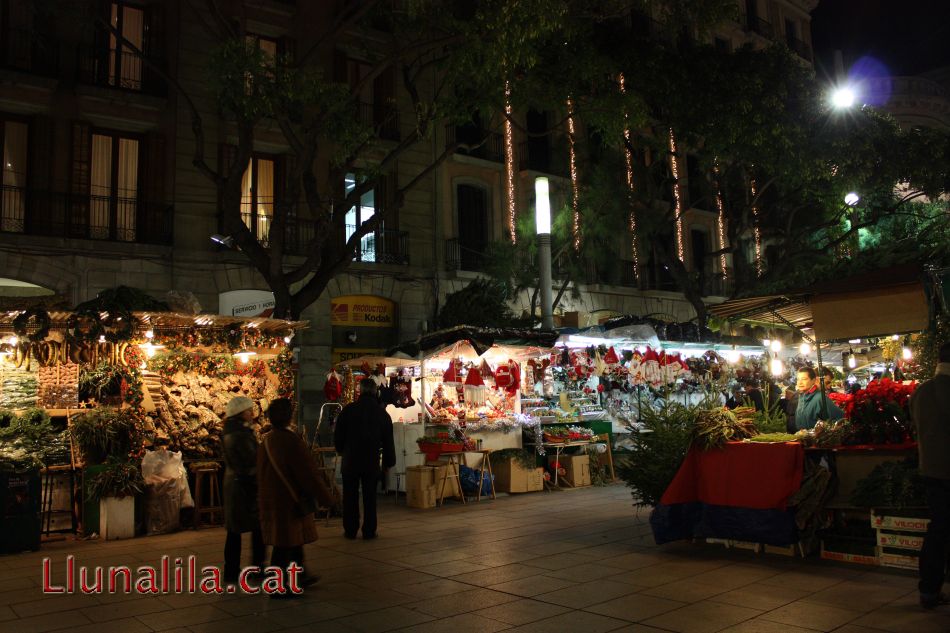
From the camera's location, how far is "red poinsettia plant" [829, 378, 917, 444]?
6.79m

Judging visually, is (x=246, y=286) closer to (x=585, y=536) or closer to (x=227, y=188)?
(x=227, y=188)

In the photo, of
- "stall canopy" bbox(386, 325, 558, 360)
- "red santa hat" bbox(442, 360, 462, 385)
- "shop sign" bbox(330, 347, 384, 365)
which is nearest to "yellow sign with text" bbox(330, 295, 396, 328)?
"shop sign" bbox(330, 347, 384, 365)

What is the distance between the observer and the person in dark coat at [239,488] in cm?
619

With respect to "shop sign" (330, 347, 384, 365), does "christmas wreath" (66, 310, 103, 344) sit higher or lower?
lower

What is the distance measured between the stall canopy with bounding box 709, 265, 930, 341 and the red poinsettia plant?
26.4 inches

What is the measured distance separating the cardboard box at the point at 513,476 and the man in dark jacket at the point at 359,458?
3.98 meters

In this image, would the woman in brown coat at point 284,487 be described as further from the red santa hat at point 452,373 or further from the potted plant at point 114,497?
the red santa hat at point 452,373

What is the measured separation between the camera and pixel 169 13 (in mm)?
16656

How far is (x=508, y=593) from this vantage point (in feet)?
19.7

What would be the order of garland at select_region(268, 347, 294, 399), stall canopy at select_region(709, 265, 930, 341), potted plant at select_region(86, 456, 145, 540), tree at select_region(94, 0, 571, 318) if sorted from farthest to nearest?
tree at select_region(94, 0, 571, 318), garland at select_region(268, 347, 294, 399), potted plant at select_region(86, 456, 145, 540), stall canopy at select_region(709, 265, 930, 341)

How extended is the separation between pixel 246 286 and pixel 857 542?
1358 centimetres

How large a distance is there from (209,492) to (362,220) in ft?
34.2

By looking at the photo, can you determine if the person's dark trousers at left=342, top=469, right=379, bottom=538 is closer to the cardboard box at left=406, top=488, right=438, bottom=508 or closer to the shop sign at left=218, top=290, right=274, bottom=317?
the cardboard box at left=406, top=488, right=438, bottom=508

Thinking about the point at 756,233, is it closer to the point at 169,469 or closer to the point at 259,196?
the point at 259,196
